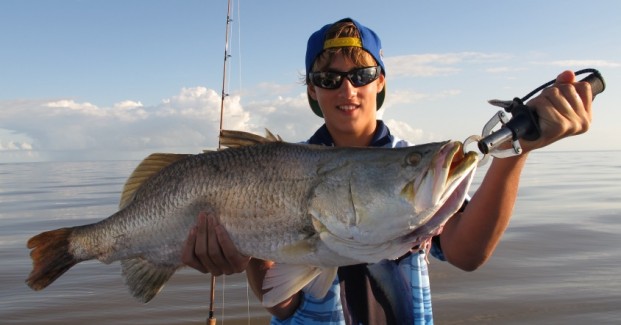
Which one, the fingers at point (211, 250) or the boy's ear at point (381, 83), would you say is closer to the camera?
the fingers at point (211, 250)

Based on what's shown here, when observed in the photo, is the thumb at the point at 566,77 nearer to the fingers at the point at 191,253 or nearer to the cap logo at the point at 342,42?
the cap logo at the point at 342,42

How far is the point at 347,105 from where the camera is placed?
139 inches

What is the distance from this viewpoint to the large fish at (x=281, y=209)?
7.79ft

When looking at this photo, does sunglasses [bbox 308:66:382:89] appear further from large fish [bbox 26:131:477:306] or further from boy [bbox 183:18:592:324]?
large fish [bbox 26:131:477:306]

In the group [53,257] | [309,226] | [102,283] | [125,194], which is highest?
[125,194]

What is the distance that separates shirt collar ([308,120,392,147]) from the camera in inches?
148

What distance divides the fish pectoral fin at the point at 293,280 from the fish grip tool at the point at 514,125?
1.08 meters

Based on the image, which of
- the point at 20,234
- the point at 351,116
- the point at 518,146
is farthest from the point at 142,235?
the point at 20,234

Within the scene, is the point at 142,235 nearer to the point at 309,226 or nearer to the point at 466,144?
the point at 309,226

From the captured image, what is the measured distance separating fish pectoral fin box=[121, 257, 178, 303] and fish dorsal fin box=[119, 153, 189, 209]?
1.33ft

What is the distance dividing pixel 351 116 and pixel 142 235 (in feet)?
5.42

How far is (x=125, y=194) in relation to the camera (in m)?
3.29

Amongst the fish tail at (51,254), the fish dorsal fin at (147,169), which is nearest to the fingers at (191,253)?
the fish dorsal fin at (147,169)

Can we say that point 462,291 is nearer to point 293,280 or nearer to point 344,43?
point 344,43
